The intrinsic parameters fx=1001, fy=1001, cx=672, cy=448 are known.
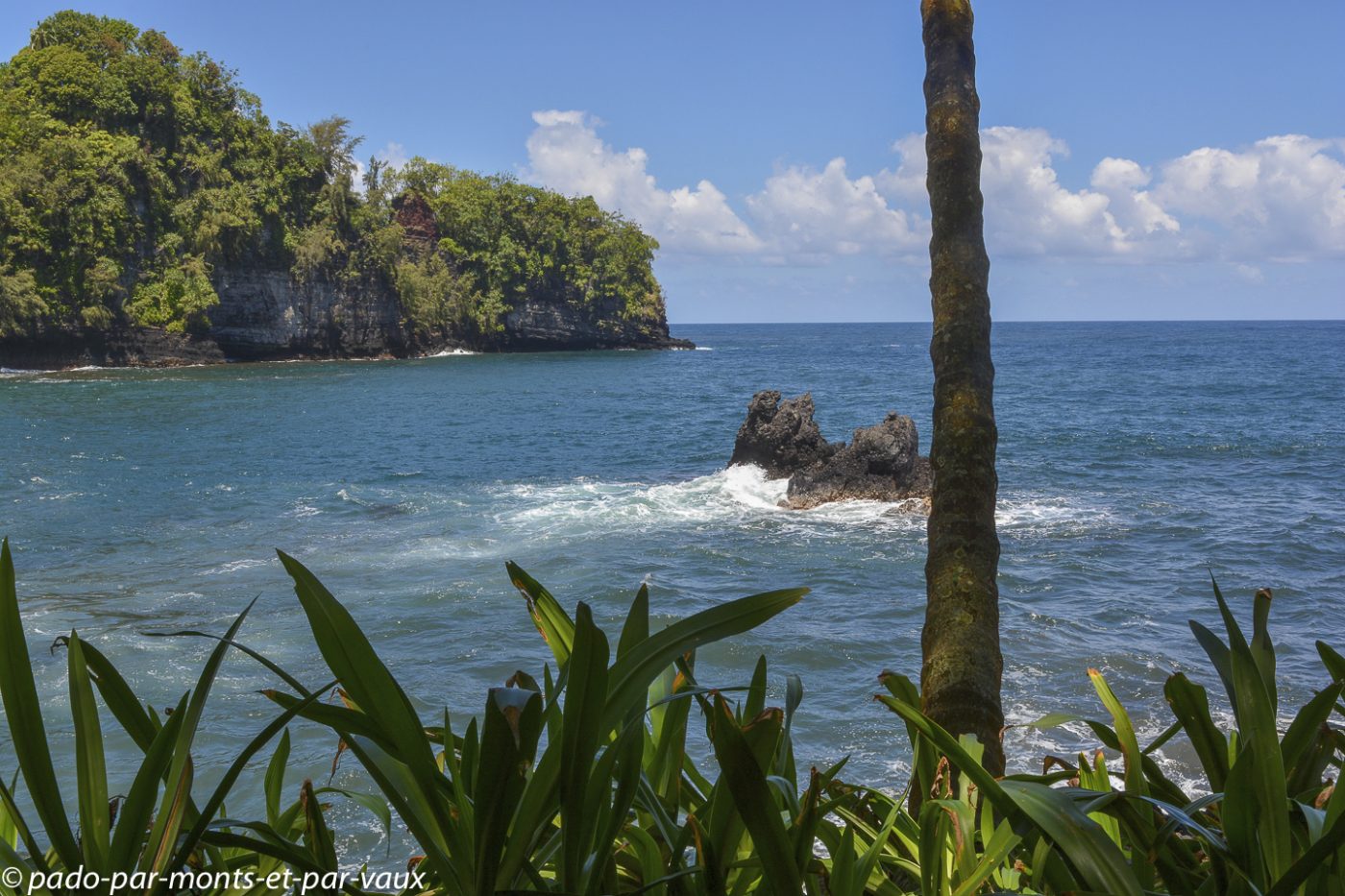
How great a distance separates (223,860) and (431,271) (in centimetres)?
6395

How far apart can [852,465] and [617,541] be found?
473cm

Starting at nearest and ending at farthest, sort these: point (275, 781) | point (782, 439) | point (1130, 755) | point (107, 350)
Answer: point (1130, 755)
point (275, 781)
point (782, 439)
point (107, 350)

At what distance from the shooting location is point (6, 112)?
4503 cm

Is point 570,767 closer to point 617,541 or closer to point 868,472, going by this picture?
point 617,541

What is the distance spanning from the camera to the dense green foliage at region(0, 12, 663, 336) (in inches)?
1705

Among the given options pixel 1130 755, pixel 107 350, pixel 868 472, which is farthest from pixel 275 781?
pixel 107 350

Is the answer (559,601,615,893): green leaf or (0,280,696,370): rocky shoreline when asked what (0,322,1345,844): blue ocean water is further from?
(0,280,696,370): rocky shoreline

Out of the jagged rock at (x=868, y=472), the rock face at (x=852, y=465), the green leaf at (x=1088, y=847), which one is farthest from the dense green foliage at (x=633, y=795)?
the jagged rock at (x=868, y=472)

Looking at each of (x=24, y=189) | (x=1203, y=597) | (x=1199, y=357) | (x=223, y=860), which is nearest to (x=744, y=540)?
(x=1203, y=597)

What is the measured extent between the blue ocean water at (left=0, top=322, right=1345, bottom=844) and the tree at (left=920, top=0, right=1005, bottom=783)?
4.29m

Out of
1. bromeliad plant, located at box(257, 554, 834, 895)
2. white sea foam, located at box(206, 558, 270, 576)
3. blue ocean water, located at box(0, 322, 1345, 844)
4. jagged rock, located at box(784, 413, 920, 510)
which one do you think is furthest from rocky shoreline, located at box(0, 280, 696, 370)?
bromeliad plant, located at box(257, 554, 834, 895)

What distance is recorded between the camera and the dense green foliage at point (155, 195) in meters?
43.3

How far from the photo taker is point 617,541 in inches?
530

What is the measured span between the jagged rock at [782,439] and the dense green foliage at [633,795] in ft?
51.0
